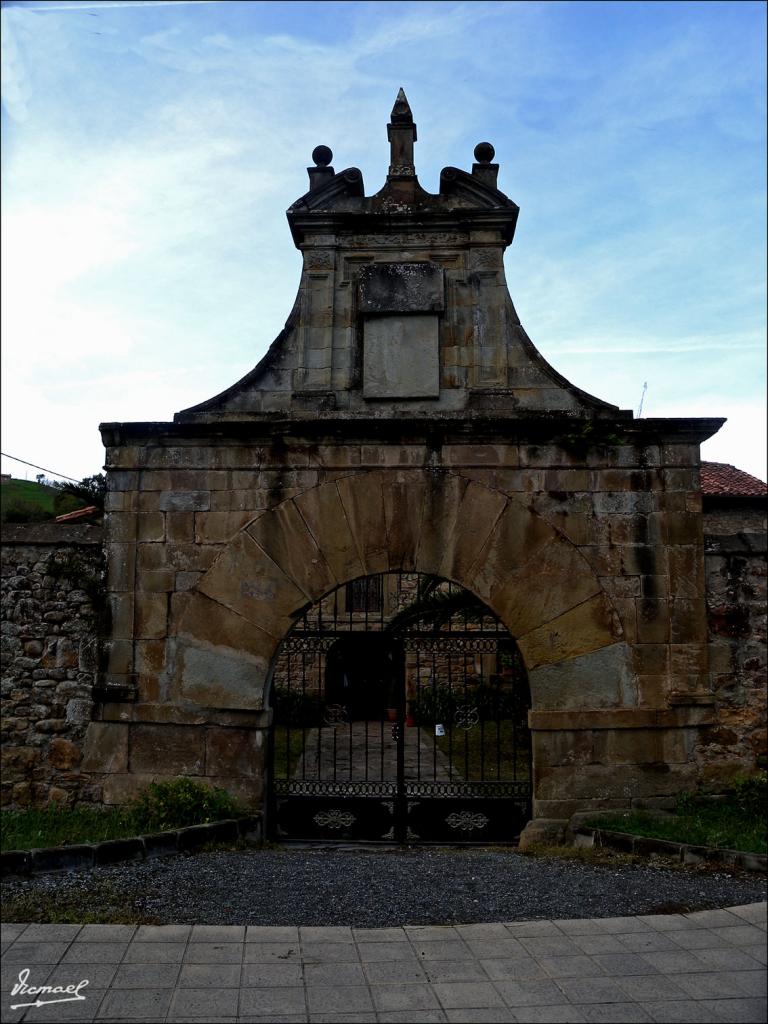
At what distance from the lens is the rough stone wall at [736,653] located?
6934 millimetres

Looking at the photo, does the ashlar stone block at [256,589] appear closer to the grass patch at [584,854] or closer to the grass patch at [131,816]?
the grass patch at [131,816]

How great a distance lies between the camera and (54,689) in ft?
23.6

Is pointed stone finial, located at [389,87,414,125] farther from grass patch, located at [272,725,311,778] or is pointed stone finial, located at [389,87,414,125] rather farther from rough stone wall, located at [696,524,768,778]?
grass patch, located at [272,725,311,778]

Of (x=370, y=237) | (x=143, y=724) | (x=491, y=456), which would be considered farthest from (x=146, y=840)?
(x=370, y=237)

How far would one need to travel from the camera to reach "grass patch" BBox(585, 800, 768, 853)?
6.09 metres

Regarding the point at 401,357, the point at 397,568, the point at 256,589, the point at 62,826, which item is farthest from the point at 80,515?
the point at 401,357

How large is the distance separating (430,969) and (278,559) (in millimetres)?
3625

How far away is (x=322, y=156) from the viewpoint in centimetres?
780

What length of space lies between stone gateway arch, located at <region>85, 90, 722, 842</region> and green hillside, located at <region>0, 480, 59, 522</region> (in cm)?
1854

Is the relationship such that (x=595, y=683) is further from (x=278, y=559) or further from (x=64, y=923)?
(x=64, y=923)

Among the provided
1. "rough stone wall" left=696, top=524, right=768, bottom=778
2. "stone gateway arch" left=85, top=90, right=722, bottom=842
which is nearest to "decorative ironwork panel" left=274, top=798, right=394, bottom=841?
"stone gateway arch" left=85, top=90, right=722, bottom=842

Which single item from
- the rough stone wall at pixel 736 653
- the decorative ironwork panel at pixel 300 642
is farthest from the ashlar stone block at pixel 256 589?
the rough stone wall at pixel 736 653

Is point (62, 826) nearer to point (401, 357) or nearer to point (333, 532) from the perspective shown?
point (333, 532)

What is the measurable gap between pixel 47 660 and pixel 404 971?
4.33m
